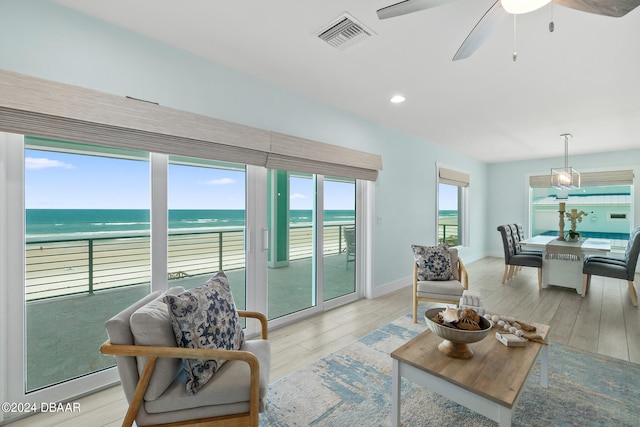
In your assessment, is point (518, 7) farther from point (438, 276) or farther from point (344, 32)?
point (438, 276)

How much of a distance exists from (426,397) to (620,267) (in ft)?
13.1

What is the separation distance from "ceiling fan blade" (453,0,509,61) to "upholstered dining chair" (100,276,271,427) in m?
2.05

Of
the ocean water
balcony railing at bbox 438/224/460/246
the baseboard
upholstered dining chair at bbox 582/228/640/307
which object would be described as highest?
the ocean water

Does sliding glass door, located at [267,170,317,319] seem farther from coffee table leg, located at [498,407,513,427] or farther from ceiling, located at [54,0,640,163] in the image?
coffee table leg, located at [498,407,513,427]

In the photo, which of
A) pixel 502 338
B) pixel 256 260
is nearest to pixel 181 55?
pixel 256 260

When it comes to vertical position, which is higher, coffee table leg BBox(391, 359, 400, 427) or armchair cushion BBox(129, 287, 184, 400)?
armchair cushion BBox(129, 287, 184, 400)

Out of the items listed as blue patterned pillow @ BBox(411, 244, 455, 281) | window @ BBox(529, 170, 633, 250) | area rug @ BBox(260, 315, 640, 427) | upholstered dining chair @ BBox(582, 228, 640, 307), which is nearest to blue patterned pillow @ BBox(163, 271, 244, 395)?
area rug @ BBox(260, 315, 640, 427)

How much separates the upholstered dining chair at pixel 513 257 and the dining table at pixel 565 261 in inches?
4.1

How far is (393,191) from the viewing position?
14.1 ft

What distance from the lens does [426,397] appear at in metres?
1.87

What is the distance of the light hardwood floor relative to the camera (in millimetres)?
1829

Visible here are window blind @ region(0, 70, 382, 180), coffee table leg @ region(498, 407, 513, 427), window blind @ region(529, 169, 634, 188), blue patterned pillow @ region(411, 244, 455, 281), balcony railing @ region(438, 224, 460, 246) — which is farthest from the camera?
balcony railing @ region(438, 224, 460, 246)

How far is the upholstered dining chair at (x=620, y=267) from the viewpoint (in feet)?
12.1

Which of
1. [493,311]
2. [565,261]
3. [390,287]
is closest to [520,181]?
[565,261]
